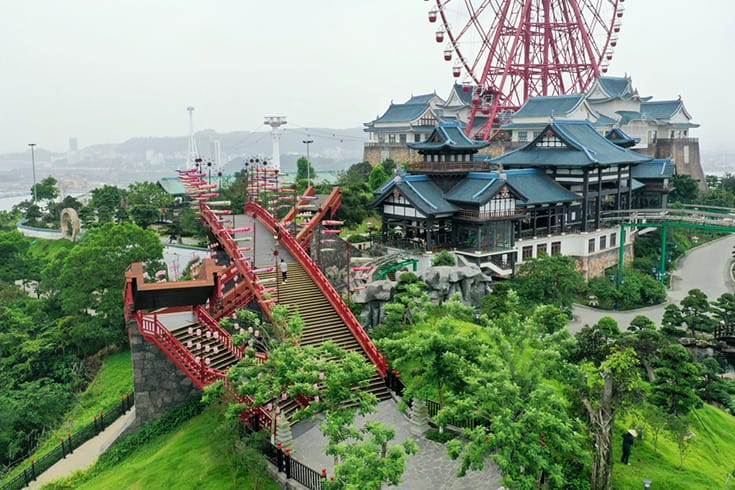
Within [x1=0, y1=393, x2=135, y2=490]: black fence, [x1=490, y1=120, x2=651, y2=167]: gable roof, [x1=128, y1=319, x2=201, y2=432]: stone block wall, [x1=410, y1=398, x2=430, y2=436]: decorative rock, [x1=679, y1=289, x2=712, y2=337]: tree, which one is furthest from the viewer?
[x1=490, y1=120, x2=651, y2=167]: gable roof

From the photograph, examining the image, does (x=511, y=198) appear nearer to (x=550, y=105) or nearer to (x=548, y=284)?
(x=548, y=284)

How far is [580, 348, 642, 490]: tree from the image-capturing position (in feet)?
48.8

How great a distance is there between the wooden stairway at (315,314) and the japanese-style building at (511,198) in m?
11.4

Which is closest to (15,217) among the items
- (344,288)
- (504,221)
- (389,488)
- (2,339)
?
(2,339)

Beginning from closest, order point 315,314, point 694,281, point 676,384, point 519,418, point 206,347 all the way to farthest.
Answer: point 519,418, point 676,384, point 206,347, point 315,314, point 694,281

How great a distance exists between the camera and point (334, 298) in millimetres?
24188

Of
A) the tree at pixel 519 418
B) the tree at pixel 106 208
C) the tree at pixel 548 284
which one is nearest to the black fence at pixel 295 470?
the tree at pixel 519 418

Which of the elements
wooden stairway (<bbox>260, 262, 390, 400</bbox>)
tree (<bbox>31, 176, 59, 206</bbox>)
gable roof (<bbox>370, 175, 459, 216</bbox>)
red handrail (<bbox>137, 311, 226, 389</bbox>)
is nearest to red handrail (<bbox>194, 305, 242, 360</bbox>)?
red handrail (<bbox>137, 311, 226, 389</bbox>)

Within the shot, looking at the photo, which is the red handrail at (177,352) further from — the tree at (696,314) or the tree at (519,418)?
the tree at (696,314)

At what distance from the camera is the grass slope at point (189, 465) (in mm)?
17156

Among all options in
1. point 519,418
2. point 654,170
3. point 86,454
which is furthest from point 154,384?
point 654,170

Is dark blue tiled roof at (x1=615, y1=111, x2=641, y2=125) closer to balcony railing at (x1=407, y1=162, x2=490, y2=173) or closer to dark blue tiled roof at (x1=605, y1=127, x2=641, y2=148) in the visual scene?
dark blue tiled roof at (x1=605, y1=127, x2=641, y2=148)

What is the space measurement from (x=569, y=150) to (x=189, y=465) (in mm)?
32443

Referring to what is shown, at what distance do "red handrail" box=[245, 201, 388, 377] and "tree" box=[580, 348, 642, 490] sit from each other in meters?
7.40
